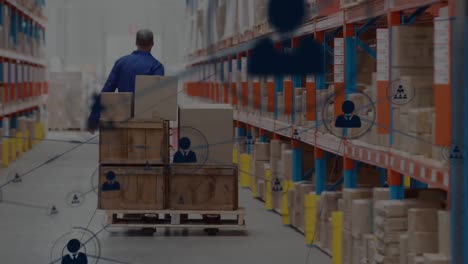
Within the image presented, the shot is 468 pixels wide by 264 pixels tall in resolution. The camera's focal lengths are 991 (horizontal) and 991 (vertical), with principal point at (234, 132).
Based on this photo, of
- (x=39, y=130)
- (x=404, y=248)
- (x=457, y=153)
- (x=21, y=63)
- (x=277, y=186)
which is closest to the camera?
(x=457, y=153)

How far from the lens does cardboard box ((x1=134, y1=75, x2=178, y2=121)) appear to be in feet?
26.1

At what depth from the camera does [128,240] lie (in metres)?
8.16

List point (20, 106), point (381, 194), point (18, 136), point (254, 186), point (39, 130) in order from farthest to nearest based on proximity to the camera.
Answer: point (39, 130)
point (20, 106)
point (18, 136)
point (254, 186)
point (381, 194)

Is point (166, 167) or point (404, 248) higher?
point (166, 167)

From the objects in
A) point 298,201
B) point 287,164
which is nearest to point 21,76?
point 287,164

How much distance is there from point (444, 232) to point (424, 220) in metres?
0.40

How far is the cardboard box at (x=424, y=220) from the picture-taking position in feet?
16.3

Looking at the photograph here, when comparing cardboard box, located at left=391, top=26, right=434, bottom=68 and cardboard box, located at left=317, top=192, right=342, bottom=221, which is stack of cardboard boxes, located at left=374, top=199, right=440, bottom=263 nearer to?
cardboard box, located at left=391, top=26, right=434, bottom=68

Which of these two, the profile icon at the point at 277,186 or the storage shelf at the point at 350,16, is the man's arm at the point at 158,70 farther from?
the profile icon at the point at 277,186

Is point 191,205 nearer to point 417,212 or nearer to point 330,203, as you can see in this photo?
point 330,203

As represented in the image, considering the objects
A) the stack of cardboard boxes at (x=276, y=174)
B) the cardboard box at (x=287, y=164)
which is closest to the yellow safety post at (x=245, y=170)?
the stack of cardboard boxes at (x=276, y=174)

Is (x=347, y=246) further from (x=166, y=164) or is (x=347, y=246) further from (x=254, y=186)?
(x=254, y=186)

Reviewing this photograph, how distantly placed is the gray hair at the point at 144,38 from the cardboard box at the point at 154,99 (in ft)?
1.85

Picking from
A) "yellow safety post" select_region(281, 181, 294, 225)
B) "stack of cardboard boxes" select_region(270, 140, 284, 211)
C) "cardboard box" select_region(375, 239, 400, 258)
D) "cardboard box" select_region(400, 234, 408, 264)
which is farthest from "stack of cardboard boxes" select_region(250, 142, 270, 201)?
"cardboard box" select_region(400, 234, 408, 264)
